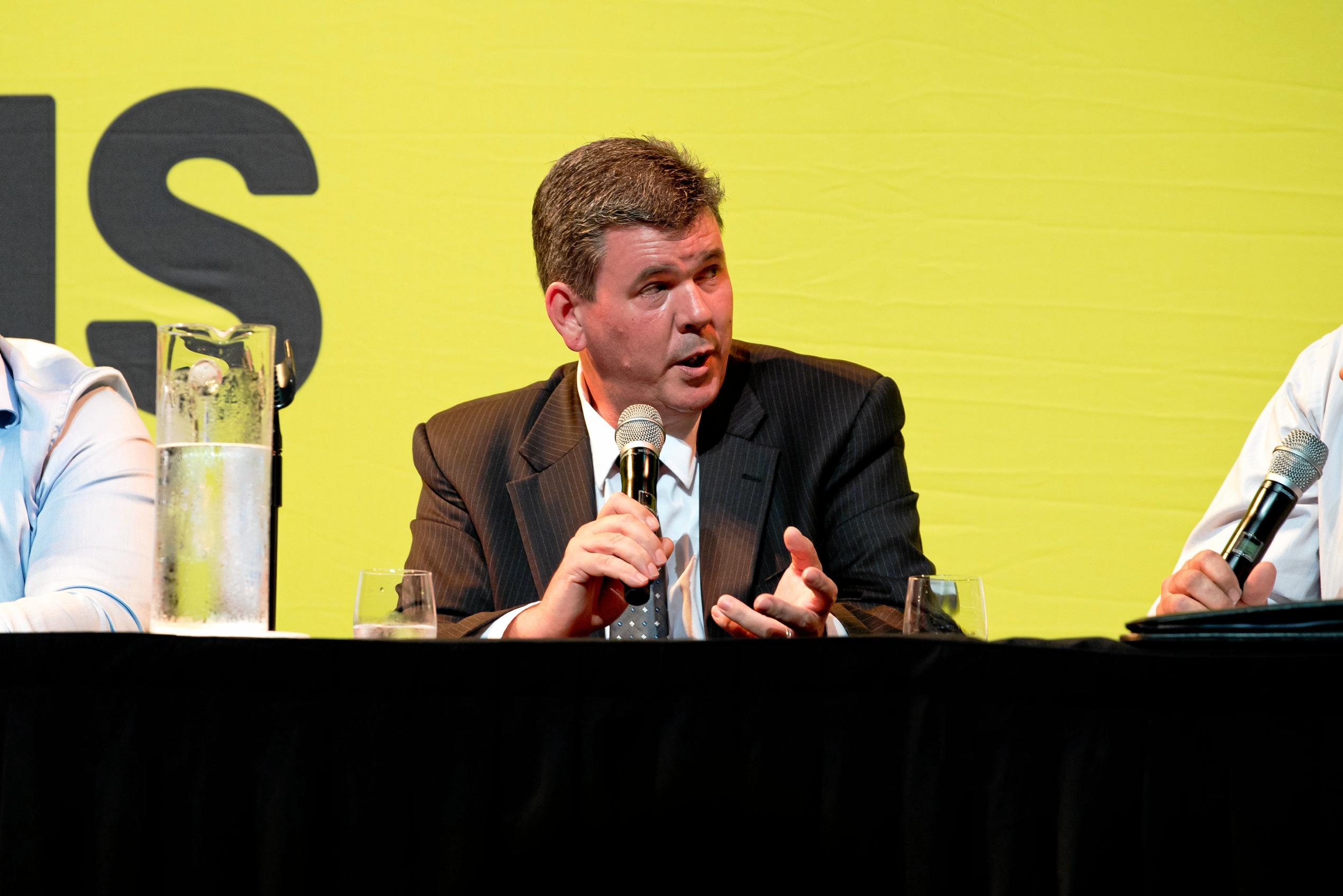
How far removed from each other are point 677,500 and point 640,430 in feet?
1.83

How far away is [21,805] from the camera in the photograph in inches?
35.6

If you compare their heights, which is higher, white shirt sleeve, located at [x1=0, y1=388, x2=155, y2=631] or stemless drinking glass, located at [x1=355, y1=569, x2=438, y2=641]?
white shirt sleeve, located at [x1=0, y1=388, x2=155, y2=631]

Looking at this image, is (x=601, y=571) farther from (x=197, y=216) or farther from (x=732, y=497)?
(x=197, y=216)

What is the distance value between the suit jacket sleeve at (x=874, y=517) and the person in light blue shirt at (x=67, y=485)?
1.00 metres

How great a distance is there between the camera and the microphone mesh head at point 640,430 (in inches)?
62.9

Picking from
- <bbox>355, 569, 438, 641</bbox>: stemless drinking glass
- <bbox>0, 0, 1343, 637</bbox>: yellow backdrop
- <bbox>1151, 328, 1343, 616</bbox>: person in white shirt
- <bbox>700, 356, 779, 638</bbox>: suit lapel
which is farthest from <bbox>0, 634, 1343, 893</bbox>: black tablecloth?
<bbox>0, 0, 1343, 637</bbox>: yellow backdrop

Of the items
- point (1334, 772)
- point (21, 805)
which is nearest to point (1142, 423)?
point (1334, 772)

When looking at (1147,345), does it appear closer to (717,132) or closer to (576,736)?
(717,132)

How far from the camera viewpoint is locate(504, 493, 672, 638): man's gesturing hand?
1498 mm

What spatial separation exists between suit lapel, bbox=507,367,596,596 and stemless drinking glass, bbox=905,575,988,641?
85cm

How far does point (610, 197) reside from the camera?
2064 mm

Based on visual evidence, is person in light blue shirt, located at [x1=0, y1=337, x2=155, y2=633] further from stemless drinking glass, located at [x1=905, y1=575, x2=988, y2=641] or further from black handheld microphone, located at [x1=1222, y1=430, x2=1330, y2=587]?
black handheld microphone, located at [x1=1222, y1=430, x2=1330, y2=587]

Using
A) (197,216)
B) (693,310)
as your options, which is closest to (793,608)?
(693,310)

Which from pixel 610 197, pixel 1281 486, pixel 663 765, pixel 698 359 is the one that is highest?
pixel 610 197
